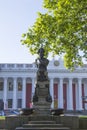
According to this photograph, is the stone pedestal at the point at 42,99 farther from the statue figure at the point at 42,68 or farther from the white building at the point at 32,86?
the white building at the point at 32,86

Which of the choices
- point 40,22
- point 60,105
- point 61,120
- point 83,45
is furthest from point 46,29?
point 60,105

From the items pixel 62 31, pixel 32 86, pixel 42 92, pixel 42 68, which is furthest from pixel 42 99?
pixel 32 86

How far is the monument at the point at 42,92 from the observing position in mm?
23391

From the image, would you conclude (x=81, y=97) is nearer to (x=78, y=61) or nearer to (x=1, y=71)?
(x=1, y=71)

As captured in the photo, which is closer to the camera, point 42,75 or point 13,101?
point 42,75

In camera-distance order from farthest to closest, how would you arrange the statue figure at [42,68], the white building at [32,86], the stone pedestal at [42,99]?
the white building at [32,86] → the statue figure at [42,68] → the stone pedestal at [42,99]

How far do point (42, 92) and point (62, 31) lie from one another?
15.7 feet

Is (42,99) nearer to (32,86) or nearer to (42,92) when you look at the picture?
(42,92)

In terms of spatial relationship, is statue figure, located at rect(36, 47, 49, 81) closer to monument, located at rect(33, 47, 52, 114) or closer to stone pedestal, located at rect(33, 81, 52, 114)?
monument, located at rect(33, 47, 52, 114)

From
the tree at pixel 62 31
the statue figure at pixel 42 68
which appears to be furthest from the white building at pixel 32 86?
the statue figure at pixel 42 68

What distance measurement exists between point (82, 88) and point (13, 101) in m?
18.1

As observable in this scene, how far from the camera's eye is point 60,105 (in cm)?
8750

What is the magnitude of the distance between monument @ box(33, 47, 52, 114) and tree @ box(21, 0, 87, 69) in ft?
9.28

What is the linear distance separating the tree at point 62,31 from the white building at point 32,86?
195ft
